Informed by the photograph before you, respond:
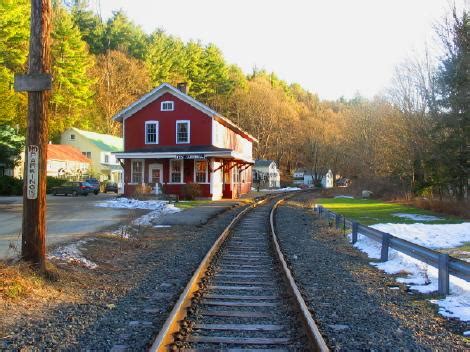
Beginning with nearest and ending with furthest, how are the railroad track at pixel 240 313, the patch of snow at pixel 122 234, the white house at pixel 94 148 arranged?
the railroad track at pixel 240 313, the patch of snow at pixel 122 234, the white house at pixel 94 148

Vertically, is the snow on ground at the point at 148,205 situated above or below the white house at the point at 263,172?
below

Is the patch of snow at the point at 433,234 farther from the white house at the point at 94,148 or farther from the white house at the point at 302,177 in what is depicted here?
the white house at the point at 302,177

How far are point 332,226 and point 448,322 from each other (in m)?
12.9

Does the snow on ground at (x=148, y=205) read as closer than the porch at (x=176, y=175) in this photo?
Yes

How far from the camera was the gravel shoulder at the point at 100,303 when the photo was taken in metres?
5.58

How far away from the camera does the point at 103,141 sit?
64.3 metres

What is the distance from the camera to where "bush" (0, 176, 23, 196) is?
42.7 metres

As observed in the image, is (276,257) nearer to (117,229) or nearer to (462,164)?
(117,229)

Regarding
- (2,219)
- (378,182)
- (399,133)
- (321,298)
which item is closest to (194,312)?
(321,298)

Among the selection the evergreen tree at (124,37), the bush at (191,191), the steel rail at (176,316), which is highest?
the evergreen tree at (124,37)

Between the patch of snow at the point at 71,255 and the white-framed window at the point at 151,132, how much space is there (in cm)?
2428

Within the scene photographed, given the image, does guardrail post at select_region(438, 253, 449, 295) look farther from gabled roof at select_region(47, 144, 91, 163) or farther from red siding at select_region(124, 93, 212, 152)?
gabled roof at select_region(47, 144, 91, 163)

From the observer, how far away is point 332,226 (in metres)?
19.4

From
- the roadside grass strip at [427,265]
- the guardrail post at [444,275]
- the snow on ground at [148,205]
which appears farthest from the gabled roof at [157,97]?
the guardrail post at [444,275]
